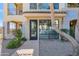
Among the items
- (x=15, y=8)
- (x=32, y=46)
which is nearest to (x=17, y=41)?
(x=32, y=46)

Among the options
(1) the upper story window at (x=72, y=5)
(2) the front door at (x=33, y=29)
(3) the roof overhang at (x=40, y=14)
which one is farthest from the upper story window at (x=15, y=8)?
(1) the upper story window at (x=72, y=5)

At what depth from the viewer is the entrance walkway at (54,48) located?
576 centimetres

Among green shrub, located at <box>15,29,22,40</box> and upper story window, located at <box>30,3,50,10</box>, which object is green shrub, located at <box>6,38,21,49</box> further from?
upper story window, located at <box>30,3,50,10</box>

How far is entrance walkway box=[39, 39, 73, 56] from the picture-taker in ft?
18.9

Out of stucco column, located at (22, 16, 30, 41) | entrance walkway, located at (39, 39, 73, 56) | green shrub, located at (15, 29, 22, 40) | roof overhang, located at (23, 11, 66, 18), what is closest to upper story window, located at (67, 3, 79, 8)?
roof overhang, located at (23, 11, 66, 18)

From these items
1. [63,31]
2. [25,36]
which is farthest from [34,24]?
[63,31]

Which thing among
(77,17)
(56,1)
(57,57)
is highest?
(56,1)

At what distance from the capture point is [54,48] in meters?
5.86

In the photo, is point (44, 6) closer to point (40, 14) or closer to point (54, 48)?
point (40, 14)

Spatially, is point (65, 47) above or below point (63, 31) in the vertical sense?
below

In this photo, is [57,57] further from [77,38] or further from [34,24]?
[34,24]

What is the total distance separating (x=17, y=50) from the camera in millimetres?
5750

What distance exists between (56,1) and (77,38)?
1.00 m

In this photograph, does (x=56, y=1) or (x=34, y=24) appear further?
(x=34, y=24)
